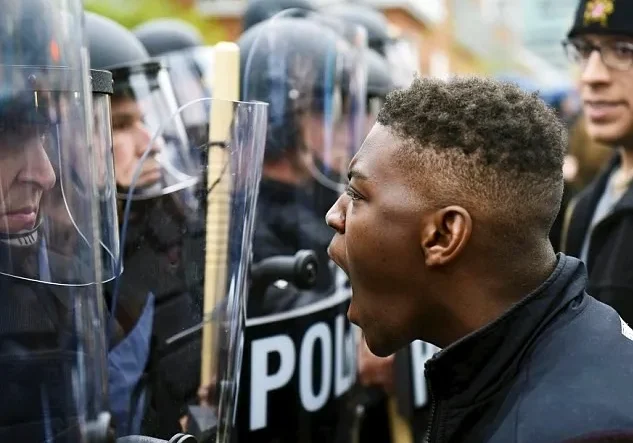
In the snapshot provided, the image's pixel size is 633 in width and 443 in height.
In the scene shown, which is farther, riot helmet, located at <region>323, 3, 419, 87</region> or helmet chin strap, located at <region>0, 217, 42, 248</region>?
riot helmet, located at <region>323, 3, 419, 87</region>

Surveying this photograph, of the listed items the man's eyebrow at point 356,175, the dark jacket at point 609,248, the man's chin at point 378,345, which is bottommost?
the dark jacket at point 609,248

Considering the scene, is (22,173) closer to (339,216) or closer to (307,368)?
(339,216)

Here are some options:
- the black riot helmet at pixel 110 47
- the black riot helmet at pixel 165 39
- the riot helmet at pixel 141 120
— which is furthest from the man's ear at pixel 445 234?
the black riot helmet at pixel 165 39

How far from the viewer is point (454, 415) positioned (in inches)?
63.2

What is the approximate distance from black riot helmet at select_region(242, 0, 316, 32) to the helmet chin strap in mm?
3122

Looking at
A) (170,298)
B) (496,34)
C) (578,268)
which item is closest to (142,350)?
(170,298)

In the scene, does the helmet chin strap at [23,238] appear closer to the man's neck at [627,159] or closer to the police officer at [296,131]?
the police officer at [296,131]

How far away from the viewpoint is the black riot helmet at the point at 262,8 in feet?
14.9

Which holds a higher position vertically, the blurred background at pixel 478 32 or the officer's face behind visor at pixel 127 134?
the officer's face behind visor at pixel 127 134

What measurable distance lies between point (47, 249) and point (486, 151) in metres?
0.68

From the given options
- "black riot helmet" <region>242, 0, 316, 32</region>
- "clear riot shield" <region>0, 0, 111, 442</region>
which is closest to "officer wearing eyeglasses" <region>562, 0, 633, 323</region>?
"black riot helmet" <region>242, 0, 316, 32</region>

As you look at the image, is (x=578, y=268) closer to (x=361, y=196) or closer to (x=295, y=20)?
(x=361, y=196)

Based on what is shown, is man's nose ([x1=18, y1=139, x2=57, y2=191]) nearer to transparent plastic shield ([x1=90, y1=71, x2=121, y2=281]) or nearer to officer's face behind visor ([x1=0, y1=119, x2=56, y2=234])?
officer's face behind visor ([x1=0, y1=119, x2=56, y2=234])

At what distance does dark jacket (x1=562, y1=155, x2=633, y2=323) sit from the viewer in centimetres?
311
